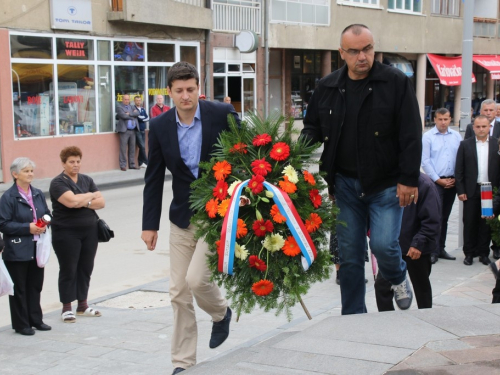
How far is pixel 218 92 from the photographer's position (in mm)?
28312

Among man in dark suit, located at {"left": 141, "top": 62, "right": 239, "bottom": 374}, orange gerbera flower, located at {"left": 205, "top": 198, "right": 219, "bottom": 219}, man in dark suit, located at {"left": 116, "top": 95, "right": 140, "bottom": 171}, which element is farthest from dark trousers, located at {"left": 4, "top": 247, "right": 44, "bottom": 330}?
man in dark suit, located at {"left": 116, "top": 95, "right": 140, "bottom": 171}

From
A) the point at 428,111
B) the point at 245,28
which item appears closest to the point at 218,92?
the point at 245,28

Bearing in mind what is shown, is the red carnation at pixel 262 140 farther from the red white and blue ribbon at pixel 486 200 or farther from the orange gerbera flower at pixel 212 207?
the red white and blue ribbon at pixel 486 200

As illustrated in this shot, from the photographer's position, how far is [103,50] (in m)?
21.9

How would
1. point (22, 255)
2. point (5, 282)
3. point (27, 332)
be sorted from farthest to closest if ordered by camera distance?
point (22, 255) < point (27, 332) < point (5, 282)

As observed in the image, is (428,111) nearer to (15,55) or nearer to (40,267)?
(15,55)

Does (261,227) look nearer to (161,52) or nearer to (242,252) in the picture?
(242,252)

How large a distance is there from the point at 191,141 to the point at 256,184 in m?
0.73

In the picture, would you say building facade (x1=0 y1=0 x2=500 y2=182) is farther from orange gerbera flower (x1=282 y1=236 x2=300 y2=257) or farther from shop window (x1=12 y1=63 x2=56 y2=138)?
orange gerbera flower (x1=282 y1=236 x2=300 y2=257)

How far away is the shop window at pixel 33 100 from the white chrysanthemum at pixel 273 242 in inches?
605

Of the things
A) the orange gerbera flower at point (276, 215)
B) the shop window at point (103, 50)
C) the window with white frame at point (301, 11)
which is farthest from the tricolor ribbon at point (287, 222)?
the window with white frame at point (301, 11)

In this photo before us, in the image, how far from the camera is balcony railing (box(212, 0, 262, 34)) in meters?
27.9

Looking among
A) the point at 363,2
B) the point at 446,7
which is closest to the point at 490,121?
the point at 363,2

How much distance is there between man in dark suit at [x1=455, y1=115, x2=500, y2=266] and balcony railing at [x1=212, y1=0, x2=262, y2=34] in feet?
60.3
